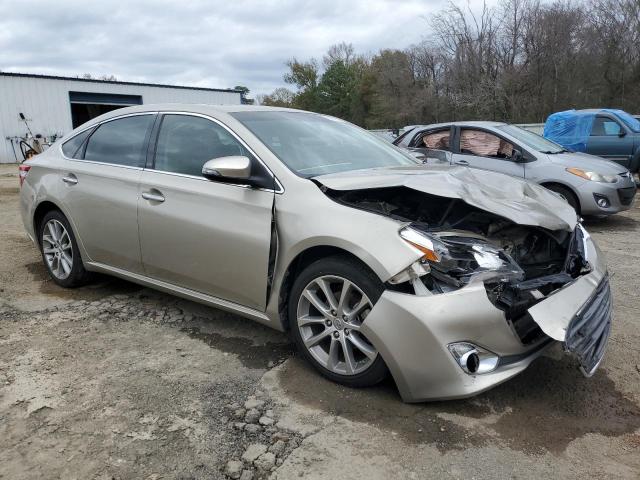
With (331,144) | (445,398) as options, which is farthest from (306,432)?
(331,144)

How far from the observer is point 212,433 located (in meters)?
2.50

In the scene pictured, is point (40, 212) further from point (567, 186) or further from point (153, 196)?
point (567, 186)

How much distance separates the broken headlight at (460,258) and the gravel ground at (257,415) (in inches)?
27.2

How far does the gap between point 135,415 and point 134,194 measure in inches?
68.0

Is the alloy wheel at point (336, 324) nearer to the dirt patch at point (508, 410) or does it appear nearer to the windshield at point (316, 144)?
the dirt patch at point (508, 410)

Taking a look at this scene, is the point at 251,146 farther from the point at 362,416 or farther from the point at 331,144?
the point at 362,416

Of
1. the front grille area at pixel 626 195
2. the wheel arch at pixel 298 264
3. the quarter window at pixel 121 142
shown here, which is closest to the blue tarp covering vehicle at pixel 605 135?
the front grille area at pixel 626 195

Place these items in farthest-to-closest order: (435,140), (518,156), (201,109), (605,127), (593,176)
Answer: (605,127)
(435,140)
(518,156)
(593,176)
(201,109)

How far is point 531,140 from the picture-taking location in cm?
809

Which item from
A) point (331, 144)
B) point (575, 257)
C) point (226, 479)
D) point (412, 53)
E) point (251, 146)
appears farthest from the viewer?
point (412, 53)

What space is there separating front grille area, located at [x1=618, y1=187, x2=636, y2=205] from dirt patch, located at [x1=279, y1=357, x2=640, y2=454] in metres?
5.22

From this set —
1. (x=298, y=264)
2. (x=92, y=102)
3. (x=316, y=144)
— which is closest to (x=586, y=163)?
(x=316, y=144)

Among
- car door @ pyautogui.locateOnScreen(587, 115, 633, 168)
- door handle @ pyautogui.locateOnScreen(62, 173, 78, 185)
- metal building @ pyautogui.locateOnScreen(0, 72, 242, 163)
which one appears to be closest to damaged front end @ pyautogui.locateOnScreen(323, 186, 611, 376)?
door handle @ pyautogui.locateOnScreen(62, 173, 78, 185)

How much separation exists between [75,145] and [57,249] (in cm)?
95
